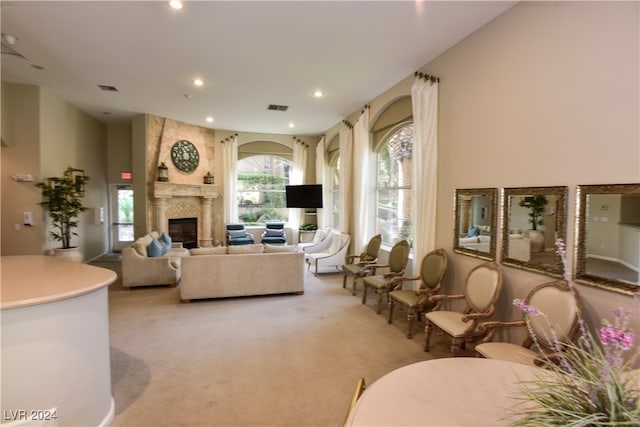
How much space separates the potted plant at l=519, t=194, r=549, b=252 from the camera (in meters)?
2.63

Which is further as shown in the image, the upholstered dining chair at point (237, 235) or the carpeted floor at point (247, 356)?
the upholstered dining chair at point (237, 235)

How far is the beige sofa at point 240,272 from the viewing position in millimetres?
4582

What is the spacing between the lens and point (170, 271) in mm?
5375

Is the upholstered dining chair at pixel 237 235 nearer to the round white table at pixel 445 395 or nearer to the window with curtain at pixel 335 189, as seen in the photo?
the window with curtain at pixel 335 189

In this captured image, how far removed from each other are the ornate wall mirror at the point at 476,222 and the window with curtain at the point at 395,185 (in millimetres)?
1386

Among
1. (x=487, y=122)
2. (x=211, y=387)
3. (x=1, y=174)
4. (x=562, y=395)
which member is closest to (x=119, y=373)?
(x=211, y=387)

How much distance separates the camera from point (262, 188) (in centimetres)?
927

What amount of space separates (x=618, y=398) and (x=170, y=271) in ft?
18.8

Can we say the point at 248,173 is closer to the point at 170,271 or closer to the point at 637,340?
the point at 170,271

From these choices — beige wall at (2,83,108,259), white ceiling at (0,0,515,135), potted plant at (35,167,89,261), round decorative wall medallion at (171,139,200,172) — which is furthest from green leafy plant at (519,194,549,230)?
round decorative wall medallion at (171,139,200,172)

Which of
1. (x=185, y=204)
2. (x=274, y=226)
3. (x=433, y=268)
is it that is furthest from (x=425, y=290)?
(x=185, y=204)

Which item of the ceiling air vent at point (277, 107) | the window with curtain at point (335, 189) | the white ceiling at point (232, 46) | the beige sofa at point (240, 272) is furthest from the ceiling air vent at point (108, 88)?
the window with curtain at point (335, 189)

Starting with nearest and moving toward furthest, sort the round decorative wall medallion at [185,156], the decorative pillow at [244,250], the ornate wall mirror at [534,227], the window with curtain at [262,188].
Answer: the ornate wall mirror at [534,227], the decorative pillow at [244,250], the round decorative wall medallion at [185,156], the window with curtain at [262,188]

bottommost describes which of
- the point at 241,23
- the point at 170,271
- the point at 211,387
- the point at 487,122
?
the point at 211,387
